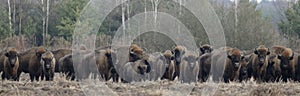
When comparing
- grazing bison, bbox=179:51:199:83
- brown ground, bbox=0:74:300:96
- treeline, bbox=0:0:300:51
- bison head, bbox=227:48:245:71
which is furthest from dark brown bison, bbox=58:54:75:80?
treeline, bbox=0:0:300:51

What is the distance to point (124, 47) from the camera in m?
23.0

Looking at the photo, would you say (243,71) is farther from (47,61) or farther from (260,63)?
(47,61)

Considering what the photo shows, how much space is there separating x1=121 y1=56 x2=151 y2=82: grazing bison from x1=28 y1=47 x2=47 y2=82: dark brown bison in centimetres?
323

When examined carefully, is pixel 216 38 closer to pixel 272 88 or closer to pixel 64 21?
pixel 64 21

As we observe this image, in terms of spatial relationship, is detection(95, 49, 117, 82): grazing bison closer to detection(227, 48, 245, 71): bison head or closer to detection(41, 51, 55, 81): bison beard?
detection(41, 51, 55, 81): bison beard

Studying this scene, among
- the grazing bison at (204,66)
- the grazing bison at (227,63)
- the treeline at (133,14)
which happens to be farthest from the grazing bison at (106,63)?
the treeline at (133,14)

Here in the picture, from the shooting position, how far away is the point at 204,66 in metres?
23.0

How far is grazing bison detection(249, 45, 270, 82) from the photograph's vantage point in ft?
70.2

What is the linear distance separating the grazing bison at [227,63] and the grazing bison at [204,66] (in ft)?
1.14

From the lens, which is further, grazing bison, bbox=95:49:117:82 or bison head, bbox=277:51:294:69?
grazing bison, bbox=95:49:117:82

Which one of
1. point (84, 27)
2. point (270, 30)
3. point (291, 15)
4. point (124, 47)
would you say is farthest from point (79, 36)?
point (124, 47)

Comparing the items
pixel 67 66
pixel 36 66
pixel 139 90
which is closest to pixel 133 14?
pixel 67 66

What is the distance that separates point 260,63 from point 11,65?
891cm

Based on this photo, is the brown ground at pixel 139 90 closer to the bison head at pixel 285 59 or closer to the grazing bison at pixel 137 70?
Answer: the grazing bison at pixel 137 70
